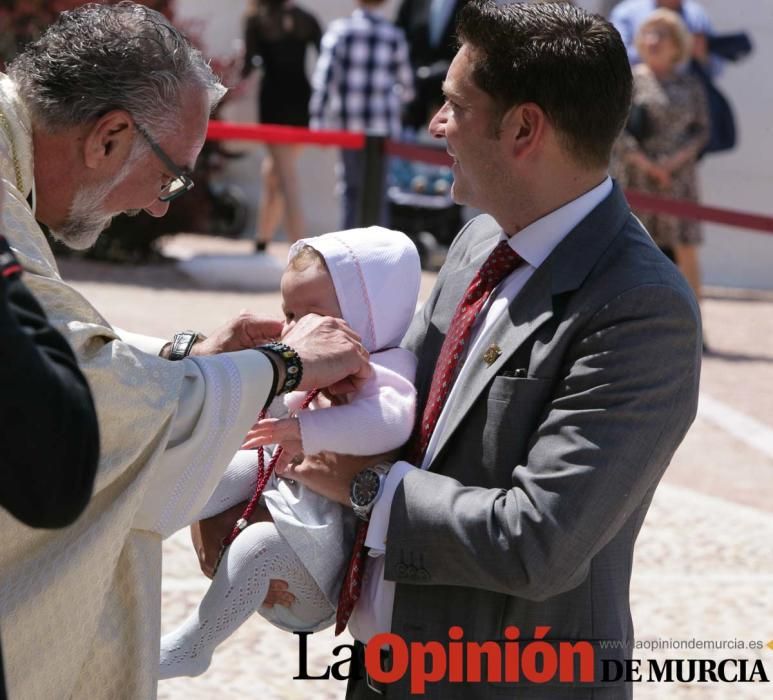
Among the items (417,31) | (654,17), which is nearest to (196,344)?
(654,17)

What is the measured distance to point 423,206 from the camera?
12.7m

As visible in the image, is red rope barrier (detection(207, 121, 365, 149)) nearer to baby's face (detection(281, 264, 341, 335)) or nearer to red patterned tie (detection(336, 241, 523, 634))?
baby's face (detection(281, 264, 341, 335))

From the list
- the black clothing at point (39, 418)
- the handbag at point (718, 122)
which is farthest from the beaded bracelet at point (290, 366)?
the handbag at point (718, 122)

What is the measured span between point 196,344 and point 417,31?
9.49 metres

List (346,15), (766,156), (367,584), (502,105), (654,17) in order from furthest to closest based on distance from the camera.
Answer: (346,15) → (766,156) → (654,17) → (367,584) → (502,105)

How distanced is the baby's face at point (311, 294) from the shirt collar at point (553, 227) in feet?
1.68

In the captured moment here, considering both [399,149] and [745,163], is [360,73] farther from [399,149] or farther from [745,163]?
[745,163]

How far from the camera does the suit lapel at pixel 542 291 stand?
254cm

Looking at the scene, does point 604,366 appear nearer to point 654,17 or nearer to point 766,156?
point 654,17

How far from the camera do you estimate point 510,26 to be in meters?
2.51

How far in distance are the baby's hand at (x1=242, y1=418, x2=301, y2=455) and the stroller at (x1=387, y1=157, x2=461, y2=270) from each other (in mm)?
9774

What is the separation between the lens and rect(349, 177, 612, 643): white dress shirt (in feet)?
8.58

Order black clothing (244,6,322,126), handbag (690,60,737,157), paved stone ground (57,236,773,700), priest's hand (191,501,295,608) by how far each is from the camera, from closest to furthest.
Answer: priest's hand (191,501,295,608), paved stone ground (57,236,773,700), handbag (690,60,737,157), black clothing (244,6,322,126)

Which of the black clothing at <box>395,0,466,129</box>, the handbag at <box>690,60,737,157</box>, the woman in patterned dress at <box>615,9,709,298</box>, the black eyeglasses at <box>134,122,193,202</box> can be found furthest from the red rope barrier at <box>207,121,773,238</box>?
the black eyeglasses at <box>134,122,193,202</box>
